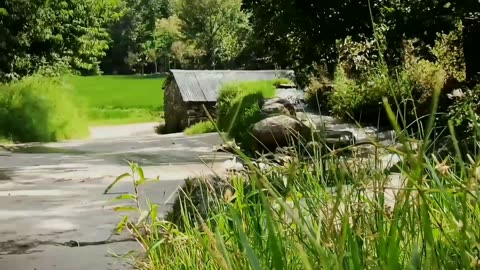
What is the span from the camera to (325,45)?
362 inches

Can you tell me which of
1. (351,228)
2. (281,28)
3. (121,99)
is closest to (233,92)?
(281,28)

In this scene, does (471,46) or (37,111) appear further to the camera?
(37,111)

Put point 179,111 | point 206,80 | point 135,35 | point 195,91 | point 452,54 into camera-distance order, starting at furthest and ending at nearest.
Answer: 1. point 135,35
2. point 179,111
3. point 206,80
4. point 195,91
5. point 452,54

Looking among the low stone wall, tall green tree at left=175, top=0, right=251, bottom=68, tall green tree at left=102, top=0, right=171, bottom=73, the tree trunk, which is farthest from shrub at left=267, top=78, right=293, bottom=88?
tall green tree at left=102, top=0, right=171, bottom=73

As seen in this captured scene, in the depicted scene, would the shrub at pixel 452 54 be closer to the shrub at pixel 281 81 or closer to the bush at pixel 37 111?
the shrub at pixel 281 81

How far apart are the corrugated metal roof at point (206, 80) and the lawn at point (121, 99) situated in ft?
8.81

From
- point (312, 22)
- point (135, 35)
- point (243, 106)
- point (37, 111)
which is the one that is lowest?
point (37, 111)

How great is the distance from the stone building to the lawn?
249 cm

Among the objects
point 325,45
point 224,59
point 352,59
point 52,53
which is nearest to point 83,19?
point 52,53

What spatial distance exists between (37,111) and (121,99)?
21.2m

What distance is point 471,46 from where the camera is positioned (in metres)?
8.86

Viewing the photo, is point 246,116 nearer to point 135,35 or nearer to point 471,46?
point 471,46

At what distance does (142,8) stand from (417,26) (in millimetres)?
51863

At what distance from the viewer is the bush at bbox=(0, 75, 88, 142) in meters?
13.1
